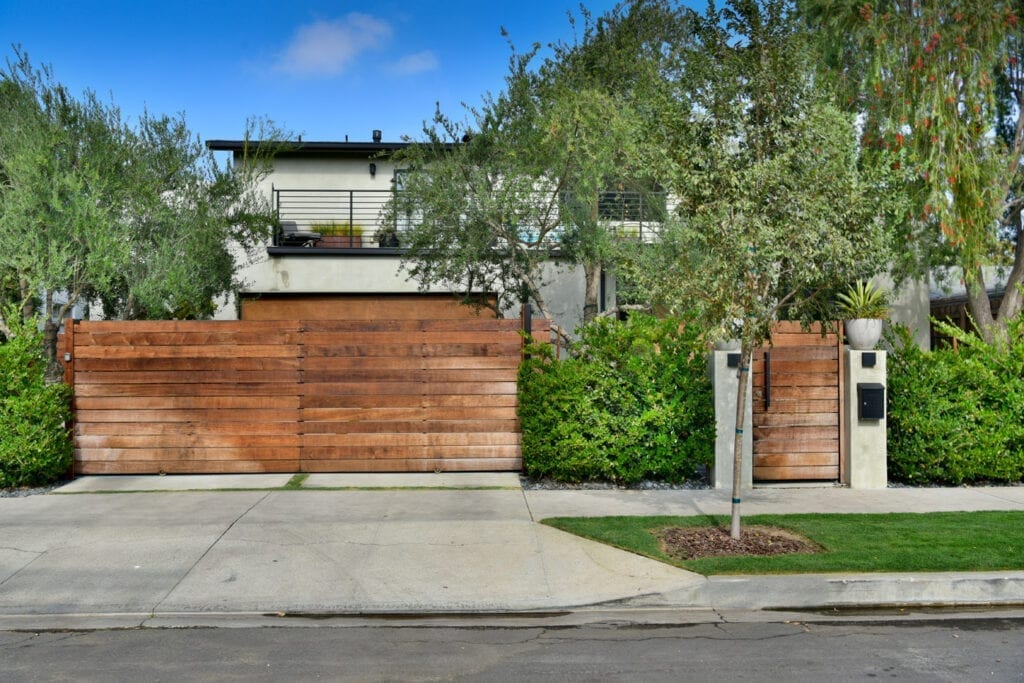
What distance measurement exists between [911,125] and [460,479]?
929 centimetres

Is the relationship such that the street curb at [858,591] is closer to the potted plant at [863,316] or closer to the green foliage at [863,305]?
the potted plant at [863,316]

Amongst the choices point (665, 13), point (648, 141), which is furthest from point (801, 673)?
point (665, 13)

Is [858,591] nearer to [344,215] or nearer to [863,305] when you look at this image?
[863,305]

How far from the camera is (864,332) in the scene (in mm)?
10047

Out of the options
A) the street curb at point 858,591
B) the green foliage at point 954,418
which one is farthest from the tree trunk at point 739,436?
the green foliage at point 954,418

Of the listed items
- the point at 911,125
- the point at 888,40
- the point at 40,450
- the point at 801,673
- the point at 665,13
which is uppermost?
the point at 665,13

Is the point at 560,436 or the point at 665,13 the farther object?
the point at 665,13

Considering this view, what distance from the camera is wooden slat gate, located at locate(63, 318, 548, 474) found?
10.5 meters

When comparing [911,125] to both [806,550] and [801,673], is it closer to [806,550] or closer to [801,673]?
[806,550]

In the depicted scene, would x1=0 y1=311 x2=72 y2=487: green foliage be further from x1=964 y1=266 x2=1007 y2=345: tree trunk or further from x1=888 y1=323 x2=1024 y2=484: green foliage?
x1=964 y1=266 x2=1007 y2=345: tree trunk

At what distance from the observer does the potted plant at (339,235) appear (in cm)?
1864

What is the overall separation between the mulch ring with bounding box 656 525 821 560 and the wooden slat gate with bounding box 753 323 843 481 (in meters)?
2.31

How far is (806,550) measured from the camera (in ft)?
23.8

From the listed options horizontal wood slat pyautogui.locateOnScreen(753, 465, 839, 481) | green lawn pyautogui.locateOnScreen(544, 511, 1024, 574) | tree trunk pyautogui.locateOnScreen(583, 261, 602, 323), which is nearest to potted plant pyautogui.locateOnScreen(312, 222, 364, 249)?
tree trunk pyautogui.locateOnScreen(583, 261, 602, 323)
